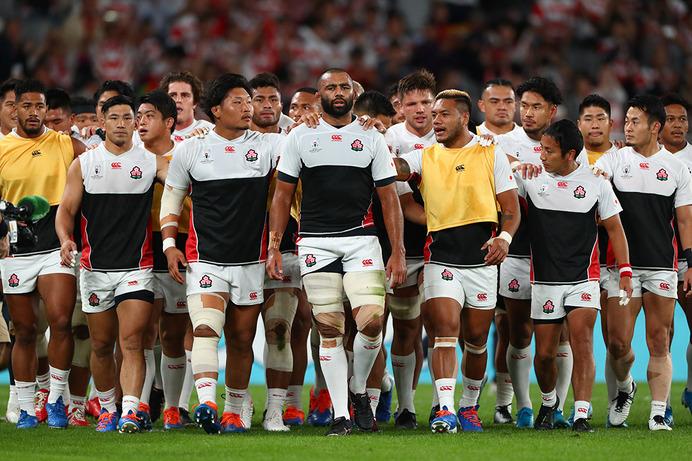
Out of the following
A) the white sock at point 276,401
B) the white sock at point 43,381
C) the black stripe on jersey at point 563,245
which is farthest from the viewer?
the white sock at point 43,381

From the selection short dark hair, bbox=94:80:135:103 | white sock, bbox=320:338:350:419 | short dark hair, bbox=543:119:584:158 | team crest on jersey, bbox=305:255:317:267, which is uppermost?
short dark hair, bbox=94:80:135:103

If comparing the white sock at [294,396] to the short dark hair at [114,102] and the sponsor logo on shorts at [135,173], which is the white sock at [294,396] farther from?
the short dark hair at [114,102]

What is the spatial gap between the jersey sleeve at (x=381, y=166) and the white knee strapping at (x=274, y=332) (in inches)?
56.4

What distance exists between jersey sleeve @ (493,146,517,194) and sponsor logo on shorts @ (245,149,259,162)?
6.43 ft

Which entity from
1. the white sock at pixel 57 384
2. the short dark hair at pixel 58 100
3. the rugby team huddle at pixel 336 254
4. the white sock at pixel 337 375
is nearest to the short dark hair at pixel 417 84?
the rugby team huddle at pixel 336 254

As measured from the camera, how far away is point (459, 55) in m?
18.3

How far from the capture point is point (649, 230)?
9.17 m

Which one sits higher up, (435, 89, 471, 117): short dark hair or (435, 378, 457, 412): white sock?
(435, 89, 471, 117): short dark hair

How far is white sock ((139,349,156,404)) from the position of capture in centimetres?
904

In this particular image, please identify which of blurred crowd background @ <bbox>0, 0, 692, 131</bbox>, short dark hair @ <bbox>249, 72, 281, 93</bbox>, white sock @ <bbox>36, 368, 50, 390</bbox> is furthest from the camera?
blurred crowd background @ <bbox>0, 0, 692, 131</bbox>

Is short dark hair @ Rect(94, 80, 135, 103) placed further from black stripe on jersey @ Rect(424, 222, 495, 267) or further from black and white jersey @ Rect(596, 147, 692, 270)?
black and white jersey @ Rect(596, 147, 692, 270)

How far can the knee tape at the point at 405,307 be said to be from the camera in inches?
366

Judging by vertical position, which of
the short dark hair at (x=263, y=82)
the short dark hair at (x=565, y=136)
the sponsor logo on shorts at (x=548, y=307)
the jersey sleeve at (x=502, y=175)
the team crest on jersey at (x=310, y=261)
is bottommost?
the sponsor logo on shorts at (x=548, y=307)

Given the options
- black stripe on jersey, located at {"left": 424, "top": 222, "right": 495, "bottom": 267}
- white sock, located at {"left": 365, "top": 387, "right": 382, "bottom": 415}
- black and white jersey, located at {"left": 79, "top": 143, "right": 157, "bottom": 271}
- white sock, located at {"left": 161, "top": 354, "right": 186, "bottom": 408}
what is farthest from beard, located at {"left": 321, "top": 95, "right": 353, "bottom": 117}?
white sock, located at {"left": 161, "top": 354, "right": 186, "bottom": 408}
